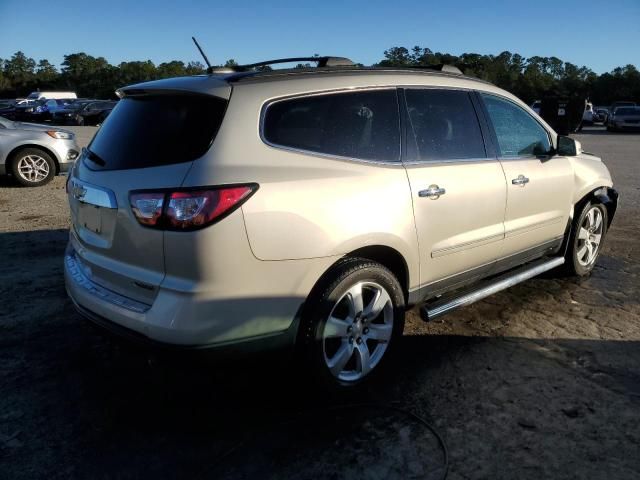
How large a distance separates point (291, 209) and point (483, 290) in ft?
5.91

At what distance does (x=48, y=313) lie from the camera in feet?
13.4

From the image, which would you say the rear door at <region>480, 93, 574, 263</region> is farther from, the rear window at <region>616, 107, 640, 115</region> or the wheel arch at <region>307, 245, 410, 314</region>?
the rear window at <region>616, 107, 640, 115</region>

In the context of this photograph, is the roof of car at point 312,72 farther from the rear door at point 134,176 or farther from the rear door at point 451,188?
the rear door at point 134,176

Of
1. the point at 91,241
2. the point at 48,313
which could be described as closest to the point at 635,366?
the point at 91,241

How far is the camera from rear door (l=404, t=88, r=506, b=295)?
3242mm

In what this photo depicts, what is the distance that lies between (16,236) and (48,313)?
2.75 m

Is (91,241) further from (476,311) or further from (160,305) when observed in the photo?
(476,311)

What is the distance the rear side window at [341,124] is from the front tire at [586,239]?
2532 millimetres

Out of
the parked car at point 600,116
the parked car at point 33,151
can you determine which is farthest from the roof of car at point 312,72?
the parked car at point 600,116

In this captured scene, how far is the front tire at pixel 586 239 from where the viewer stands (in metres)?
4.84

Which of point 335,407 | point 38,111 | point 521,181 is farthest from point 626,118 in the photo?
point 38,111

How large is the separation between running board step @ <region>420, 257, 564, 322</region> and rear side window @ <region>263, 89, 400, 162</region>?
0.99 metres

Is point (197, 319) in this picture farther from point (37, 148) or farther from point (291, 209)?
point (37, 148)

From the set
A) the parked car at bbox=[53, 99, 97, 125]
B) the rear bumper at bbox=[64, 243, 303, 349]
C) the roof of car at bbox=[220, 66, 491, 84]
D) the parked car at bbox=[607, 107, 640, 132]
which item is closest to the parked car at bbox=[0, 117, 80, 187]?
the roof of car at bbox=[220, 66, 491, 84]
